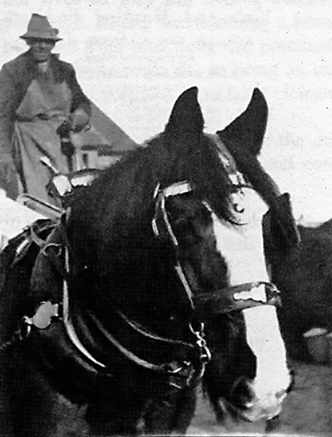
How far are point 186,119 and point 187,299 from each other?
371 millimetres

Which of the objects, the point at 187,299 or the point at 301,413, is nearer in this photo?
the point at 187,299

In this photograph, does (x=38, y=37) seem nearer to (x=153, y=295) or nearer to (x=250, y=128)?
(x=250, y=128)

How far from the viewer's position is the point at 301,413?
1.54 metres

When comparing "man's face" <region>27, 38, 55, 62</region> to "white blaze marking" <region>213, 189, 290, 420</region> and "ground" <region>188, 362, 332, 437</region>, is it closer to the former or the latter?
"white blaze marking" <region>213, 189, 290, 420</region>

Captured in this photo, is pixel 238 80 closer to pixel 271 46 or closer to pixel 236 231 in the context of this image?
pixel 271 46

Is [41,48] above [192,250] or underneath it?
above

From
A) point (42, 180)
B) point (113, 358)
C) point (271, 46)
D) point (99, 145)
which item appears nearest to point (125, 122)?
point (99, 145)

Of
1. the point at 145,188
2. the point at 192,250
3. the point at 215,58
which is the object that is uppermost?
the point at 215,58

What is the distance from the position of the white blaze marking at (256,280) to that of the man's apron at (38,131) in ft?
1.38

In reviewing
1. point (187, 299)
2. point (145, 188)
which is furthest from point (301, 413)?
point (145, 188)

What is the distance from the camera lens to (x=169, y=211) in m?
1.42

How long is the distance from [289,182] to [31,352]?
67 centimetres

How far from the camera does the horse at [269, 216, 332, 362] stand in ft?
5.00

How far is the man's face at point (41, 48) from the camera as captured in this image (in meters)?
1.58
